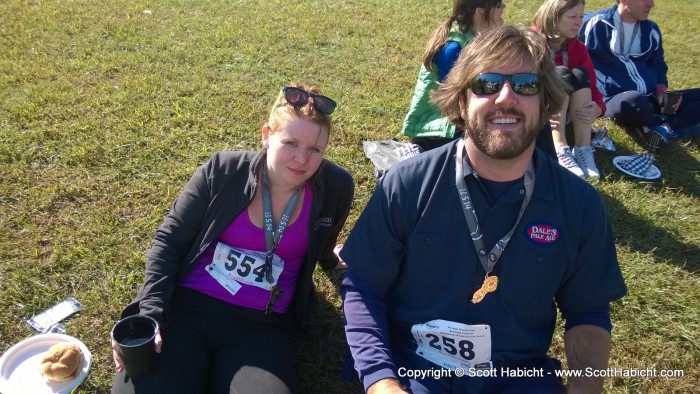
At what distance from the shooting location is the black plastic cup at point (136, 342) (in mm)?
2260

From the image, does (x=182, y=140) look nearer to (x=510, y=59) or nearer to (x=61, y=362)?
(x=61, y=362)

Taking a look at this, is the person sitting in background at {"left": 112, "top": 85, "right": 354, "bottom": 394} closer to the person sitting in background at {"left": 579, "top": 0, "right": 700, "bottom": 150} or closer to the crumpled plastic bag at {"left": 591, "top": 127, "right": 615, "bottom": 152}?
the crumpled plastic bag at {"left": 591, "top": 127, "right": 615, "bottom": 152}

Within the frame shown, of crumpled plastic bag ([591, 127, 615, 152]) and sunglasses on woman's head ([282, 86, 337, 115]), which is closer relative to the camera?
sunglasses on woman's head ([282, 86, 337, 115])

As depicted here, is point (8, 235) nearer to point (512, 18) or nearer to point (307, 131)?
point (307, 131)

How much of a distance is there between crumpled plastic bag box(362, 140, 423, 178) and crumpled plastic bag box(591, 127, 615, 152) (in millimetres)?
2231

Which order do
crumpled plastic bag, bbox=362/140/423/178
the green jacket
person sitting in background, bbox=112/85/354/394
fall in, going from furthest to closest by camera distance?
crumpled plastic bag, bbox=362/140/423/178
the green jacket
person sitting in background, bbox=112/85/354/394

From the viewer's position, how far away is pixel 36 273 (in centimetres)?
354

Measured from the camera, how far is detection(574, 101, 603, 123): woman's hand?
5309 mm

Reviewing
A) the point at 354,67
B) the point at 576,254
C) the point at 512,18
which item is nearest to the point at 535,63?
the point at 576,254

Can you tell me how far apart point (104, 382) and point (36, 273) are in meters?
1.10

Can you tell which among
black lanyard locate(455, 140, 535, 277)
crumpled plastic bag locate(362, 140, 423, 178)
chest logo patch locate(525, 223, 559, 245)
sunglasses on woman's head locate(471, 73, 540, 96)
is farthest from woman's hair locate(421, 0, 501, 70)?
chest logo patch locate(525, 223, 559, 245)

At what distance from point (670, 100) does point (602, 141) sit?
3.09 ft

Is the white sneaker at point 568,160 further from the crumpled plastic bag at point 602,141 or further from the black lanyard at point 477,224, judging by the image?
the black lanyard at point 477,224

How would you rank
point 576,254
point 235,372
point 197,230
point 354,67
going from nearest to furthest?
point 576,254, point 235,372, point 197,230, point 354,67
